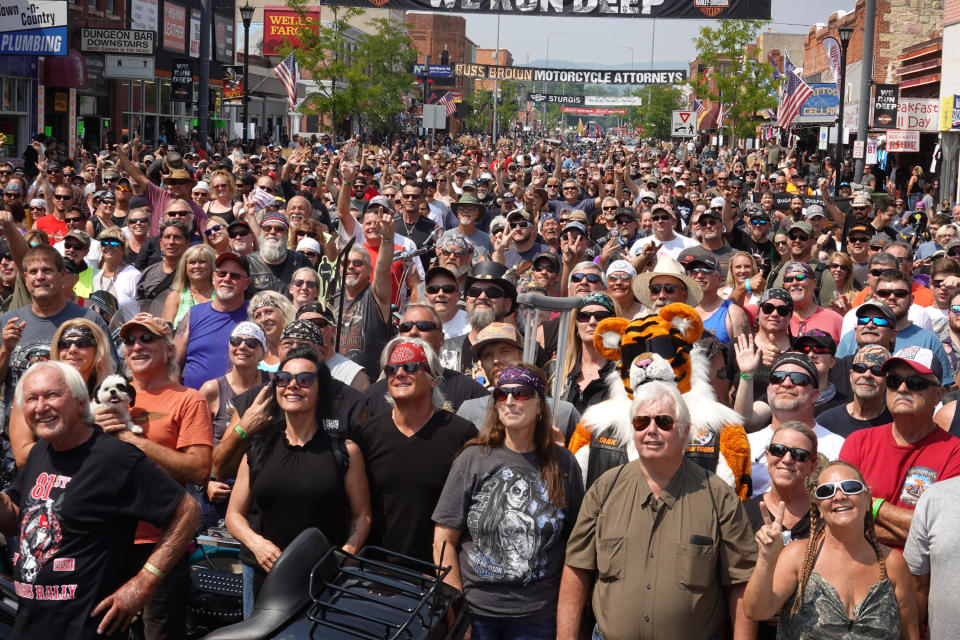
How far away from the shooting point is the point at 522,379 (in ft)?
15.6

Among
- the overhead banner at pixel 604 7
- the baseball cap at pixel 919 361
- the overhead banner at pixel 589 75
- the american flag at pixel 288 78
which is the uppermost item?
the overhead banner at pixel 589 75

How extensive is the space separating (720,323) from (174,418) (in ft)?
12.7

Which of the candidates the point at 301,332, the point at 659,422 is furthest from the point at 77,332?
the point at 659,422

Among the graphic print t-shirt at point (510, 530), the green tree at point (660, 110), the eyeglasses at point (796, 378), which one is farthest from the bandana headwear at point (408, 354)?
the green tree at point (660, 110)

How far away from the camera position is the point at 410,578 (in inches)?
168

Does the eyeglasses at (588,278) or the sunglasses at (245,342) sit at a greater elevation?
the eyeglasses at (588,278)

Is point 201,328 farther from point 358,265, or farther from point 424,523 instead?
point 424,523

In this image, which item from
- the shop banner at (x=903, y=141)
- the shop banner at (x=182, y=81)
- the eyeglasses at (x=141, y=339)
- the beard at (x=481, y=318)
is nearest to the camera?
the eyeglasses at (x=141, y=339)

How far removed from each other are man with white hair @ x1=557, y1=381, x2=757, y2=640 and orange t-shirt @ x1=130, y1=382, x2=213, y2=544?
2051mm

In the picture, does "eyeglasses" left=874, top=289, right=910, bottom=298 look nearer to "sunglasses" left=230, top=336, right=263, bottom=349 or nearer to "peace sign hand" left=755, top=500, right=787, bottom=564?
"peace sign hand" left=755, top=500, right=787, bottom=564

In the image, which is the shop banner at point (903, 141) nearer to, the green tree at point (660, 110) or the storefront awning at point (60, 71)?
the storefront awning at point (60, 71)

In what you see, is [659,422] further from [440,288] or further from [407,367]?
[440,288]

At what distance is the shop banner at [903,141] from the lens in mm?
26828

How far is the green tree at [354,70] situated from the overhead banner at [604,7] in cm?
566
